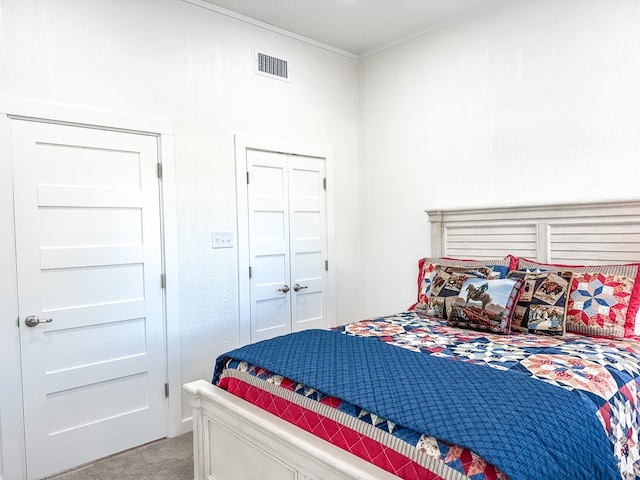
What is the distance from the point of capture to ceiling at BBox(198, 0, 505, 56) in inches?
125

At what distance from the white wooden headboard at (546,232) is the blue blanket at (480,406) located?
145cm

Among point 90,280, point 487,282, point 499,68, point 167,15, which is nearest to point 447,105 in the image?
point 499,68

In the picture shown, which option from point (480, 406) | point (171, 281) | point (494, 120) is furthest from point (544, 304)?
point (171, 281)

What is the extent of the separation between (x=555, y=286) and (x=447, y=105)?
169cm

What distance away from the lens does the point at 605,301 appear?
2.37 metres

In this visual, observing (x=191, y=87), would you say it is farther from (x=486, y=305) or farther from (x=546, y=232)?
(x=546, y=232)

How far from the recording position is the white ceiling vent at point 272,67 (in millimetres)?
3429

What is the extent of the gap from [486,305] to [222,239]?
179 centimetres

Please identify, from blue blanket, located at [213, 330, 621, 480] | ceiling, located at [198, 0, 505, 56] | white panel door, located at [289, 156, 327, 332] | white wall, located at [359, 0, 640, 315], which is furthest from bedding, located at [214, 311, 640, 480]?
ceiling, located at [198, 0, 505, 56]

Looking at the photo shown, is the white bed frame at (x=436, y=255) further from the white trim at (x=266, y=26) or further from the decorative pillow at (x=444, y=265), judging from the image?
the white trim at (x=266, y=26)

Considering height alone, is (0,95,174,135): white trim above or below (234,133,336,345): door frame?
above

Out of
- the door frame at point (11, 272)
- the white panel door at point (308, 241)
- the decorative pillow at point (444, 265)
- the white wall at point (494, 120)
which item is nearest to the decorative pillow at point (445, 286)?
the decorative pillow at point (444, 265)

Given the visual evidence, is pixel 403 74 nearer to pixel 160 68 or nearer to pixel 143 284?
pixel 160 68

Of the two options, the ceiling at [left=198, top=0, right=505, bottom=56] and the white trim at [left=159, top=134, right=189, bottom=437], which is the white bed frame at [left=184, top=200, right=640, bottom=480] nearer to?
the white trim at [left=159, top=134, right=189, bottom=437]
